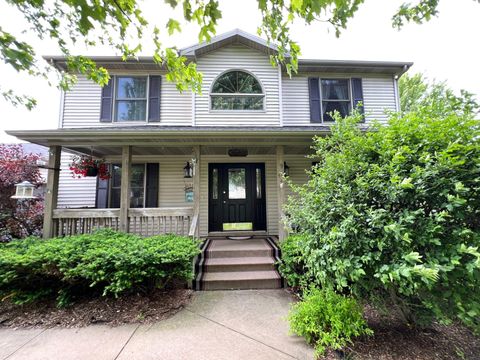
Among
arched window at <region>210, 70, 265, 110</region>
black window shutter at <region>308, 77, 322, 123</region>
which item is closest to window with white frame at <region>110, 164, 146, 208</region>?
arched window at <region>210, 70, 265, 110</region>

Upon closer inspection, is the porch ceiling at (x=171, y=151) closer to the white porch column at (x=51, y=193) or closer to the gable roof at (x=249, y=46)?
the white porch column at (x=51, y=193)

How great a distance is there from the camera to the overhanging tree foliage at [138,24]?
2.13m

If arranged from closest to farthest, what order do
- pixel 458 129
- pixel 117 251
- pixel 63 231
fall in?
pixel 458 129, pixel 117 251, pixel 63 231

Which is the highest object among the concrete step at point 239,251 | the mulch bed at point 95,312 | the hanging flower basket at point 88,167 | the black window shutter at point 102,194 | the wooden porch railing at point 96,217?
the hanging flower basket at point 88,167

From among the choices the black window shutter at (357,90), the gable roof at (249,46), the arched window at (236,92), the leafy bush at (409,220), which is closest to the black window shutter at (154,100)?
the gable roof at (249,46)

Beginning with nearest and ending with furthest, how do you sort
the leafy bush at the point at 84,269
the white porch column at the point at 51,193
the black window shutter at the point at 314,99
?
the leafy bush at the point at 84,269 → the white porch column at the point at 51,193 → the black window shutter at the point at 314,99

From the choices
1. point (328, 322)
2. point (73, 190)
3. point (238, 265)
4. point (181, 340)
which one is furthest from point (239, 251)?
point (73, 190)

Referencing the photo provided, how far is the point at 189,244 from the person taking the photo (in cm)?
388

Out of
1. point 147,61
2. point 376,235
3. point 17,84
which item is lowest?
point 376,235

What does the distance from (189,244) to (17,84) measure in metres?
5.07

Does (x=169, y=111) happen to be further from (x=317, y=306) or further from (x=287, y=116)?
(x=317, y=306)

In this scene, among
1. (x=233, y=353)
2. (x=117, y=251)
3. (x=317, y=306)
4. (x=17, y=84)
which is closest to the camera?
(x=233, y=353)

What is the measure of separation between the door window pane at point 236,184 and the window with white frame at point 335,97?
330 centimetres

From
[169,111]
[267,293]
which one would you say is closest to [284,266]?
[267,293]
